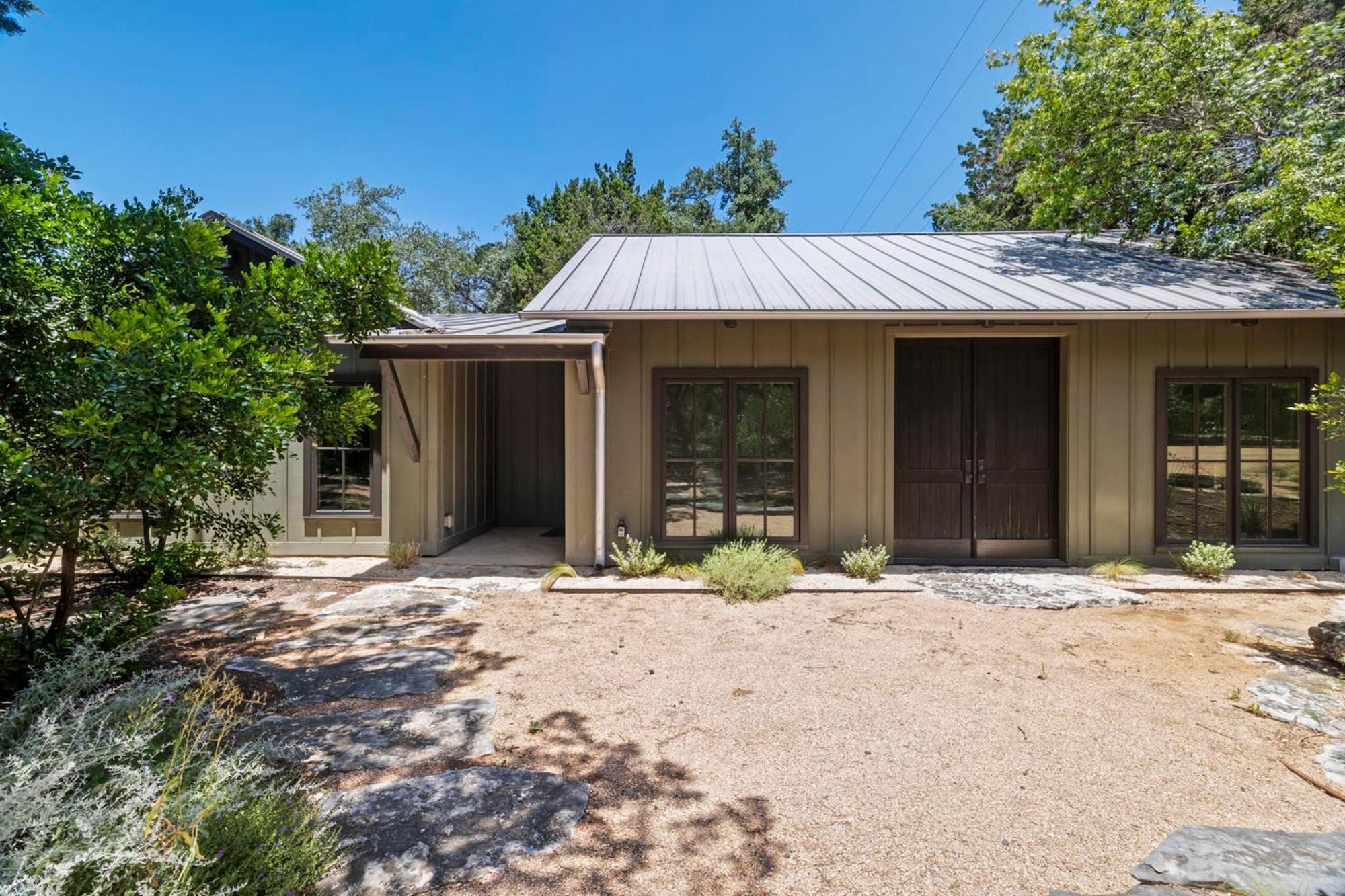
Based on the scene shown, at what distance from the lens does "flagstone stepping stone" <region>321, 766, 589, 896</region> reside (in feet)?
5.76

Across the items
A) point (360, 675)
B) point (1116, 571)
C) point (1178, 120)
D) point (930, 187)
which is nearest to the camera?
point (360, 675)

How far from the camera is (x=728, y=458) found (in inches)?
229

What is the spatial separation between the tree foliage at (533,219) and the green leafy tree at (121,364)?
624 inches

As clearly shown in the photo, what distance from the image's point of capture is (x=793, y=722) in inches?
108

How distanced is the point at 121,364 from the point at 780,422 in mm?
4855

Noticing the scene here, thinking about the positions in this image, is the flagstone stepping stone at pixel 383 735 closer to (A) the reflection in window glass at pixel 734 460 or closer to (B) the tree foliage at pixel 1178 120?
(A) the reflection in window glass at pixel 734 460

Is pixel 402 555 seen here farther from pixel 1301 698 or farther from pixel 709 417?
pixel 1301 698

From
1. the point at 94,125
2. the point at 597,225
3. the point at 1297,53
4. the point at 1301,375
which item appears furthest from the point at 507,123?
the point at 1301,375

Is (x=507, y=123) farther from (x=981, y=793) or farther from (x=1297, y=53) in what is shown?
(x=981, y=793)

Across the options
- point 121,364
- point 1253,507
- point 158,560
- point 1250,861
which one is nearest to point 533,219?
point 158,560

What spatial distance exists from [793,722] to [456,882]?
1.59 meters

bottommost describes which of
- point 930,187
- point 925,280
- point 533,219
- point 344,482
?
point 344,482

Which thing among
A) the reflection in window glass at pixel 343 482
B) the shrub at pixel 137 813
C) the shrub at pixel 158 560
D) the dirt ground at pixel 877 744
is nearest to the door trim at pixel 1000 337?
the dirt ground at pixel 877 744

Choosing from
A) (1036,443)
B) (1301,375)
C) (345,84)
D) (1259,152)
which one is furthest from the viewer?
(345,84)
